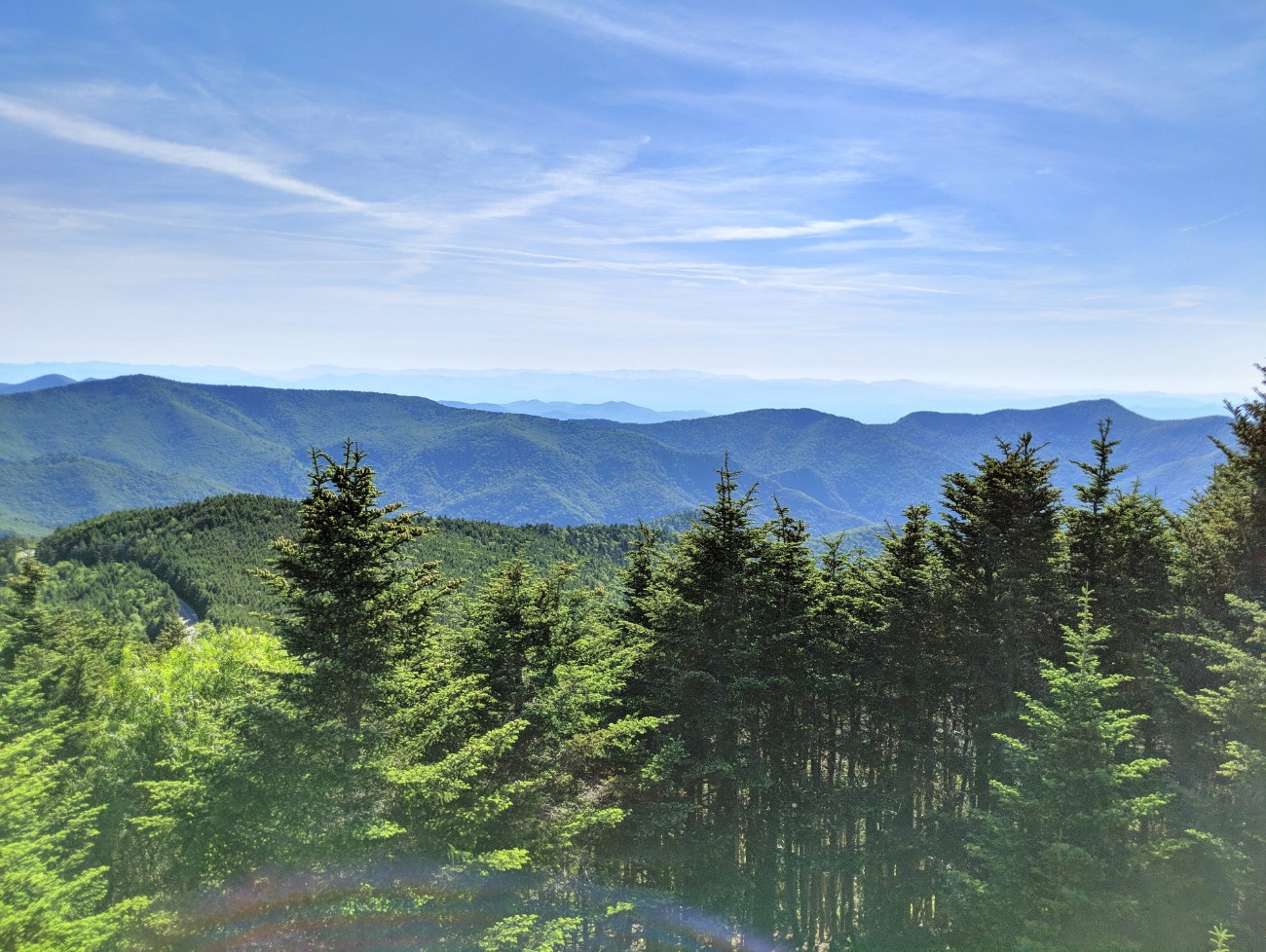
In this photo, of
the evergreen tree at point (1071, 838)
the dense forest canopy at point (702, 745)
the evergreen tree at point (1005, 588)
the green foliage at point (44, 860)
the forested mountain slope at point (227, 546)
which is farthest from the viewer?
the forested mountain slope at point (227, 546)

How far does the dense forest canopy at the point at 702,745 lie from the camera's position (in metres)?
17.0

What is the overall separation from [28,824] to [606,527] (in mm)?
172331

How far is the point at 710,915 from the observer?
23141 millimetres

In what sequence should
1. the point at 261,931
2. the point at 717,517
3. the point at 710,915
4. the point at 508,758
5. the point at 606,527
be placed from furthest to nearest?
the point at 606,527, the point at 717,517, the point at 710,915, the point at 508,758, the point at 261,931

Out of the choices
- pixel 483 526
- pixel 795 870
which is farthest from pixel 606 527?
pixel 795 870

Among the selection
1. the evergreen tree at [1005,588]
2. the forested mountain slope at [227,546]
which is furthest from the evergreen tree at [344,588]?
the forested mountain slope at [227,546]

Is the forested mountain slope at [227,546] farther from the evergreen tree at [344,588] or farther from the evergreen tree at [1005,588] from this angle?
the evergreen tree at [344,588]

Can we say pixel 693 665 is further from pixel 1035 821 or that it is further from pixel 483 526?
pixel 483 526

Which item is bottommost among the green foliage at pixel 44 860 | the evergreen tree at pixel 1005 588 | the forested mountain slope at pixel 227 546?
the forested mountain slope at pixel 227 546

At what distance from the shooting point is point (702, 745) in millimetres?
24078

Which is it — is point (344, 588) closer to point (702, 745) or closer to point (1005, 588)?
point (702, 745)

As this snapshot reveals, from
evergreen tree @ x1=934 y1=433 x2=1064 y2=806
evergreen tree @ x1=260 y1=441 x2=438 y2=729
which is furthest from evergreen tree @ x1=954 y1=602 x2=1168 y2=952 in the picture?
evergreen tree @ x1=260 y1=441 x2=438 y2=729

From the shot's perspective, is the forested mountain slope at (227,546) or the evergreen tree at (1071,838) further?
the forested mountain slope at (227,546)

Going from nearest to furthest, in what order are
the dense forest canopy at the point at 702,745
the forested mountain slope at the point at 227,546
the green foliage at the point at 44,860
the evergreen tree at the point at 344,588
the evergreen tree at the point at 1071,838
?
the green foliage at the point at 44,860, the evergreen tree at the point at 344,588, the dense forest canopy at the point at 702,745, the evergreen tree at the point at 1071,838, the forested mountain slope at the point at 227,546
